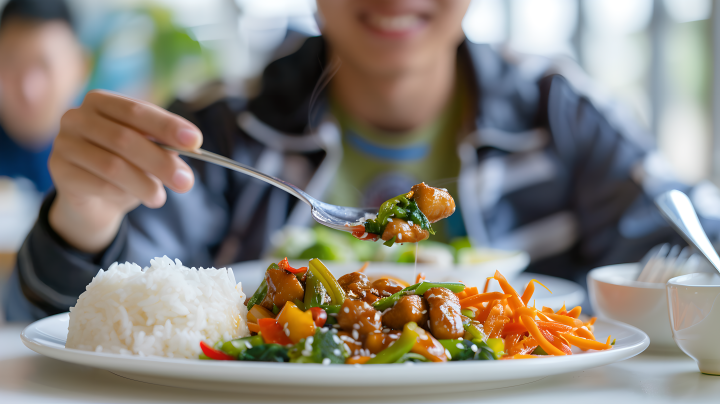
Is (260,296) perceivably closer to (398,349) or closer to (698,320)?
(398,349)

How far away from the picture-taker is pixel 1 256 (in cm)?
613

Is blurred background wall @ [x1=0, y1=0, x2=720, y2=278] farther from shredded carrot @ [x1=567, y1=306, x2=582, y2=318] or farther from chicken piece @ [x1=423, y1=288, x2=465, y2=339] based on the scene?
chicken piece @ [x1=423, y1=288, x2=465, y2=339]

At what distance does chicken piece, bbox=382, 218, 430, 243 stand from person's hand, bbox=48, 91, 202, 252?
488 mm

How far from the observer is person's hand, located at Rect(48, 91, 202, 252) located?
1.41 m

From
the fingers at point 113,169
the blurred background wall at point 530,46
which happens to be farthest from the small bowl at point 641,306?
the blurred background wall at point 530,46

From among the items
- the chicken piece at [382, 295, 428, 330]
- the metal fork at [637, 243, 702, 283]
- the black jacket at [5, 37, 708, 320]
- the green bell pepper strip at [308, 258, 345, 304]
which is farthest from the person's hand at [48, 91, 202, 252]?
the black jacket at [5, 37, 708, 320]

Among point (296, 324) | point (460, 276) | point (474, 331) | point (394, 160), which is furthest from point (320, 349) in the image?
point (394, 160)

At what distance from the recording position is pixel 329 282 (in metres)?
1.29

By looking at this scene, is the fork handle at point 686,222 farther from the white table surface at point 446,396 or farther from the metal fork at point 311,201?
the metal fork at point 311,201

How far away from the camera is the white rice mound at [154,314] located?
1.10 m

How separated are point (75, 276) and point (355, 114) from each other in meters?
2.41

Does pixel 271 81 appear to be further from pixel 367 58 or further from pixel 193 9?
pixel 193 9

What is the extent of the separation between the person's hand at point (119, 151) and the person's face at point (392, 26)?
198 centimetres

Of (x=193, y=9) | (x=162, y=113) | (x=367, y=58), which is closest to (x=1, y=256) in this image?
(x=193, y=9)
